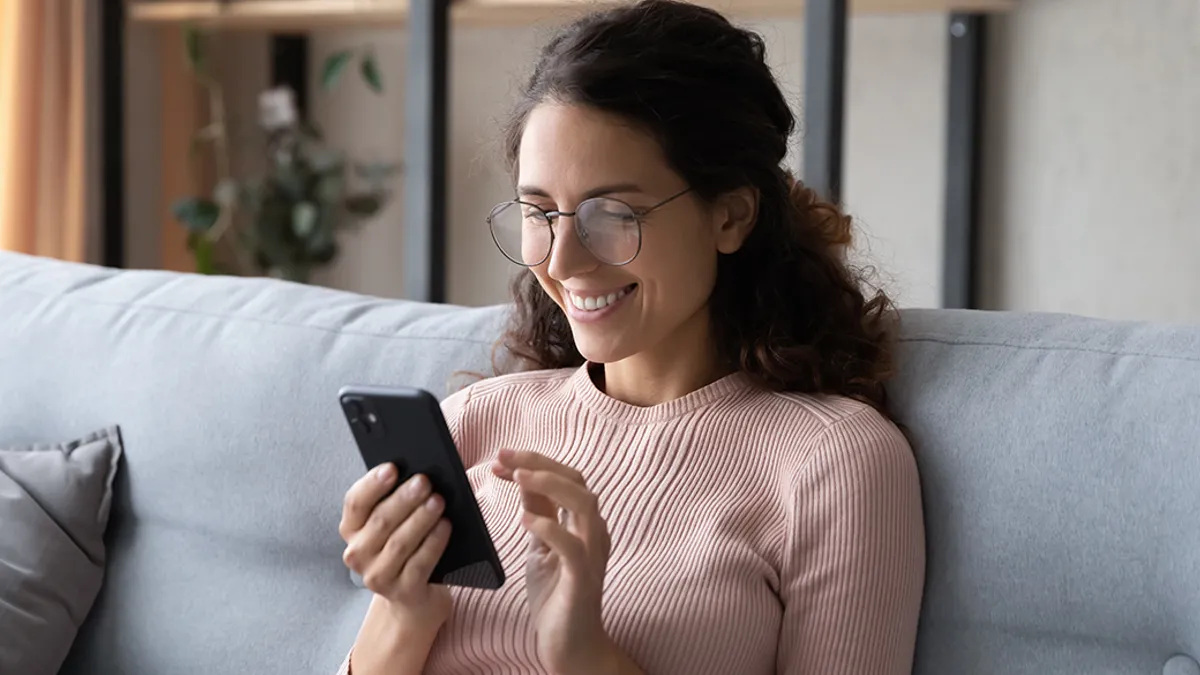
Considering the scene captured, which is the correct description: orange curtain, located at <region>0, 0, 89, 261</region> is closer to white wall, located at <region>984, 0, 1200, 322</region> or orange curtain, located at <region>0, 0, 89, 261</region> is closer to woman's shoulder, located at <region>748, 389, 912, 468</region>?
white wall, located at <region>984, 0, 1200, 322</region>

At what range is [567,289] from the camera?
1184 millimetres

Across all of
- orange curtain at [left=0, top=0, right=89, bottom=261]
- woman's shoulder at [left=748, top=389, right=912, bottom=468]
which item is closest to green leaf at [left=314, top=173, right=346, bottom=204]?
orange curtain at [left=0, top=0, right=89, bottom=261]

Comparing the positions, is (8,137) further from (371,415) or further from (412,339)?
(371,415)

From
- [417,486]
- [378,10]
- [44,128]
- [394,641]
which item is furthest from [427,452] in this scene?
[44,128]

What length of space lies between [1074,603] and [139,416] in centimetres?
105

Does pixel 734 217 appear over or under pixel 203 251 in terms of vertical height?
over

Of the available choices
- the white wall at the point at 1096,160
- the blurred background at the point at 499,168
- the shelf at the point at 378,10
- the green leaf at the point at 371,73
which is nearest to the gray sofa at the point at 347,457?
the blurred background at the point at 499,168

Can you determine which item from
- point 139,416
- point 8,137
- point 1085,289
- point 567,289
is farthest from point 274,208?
point 567,289

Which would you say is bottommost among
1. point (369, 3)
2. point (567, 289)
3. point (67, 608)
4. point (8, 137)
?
point (67, 608)

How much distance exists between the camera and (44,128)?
274cm

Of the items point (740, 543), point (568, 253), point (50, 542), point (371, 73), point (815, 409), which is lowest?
point (50, 542)

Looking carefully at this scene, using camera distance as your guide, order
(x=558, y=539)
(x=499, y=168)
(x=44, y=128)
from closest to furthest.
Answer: (x=558, y=539) → (x=499, y=168) → (x=44, y=128)

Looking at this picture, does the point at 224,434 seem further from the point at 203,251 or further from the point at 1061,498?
the point at 203,251

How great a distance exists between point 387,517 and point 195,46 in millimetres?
2284
